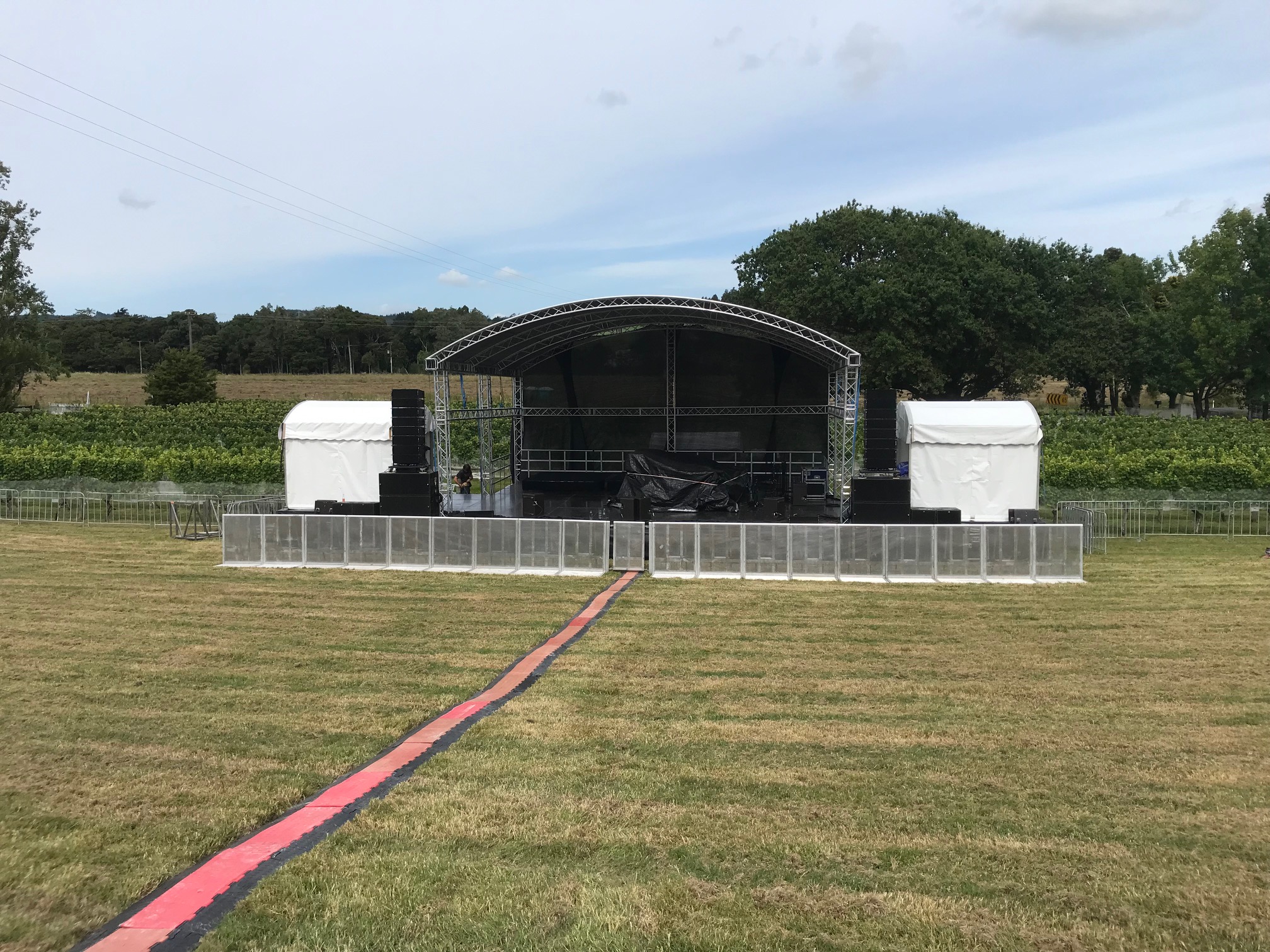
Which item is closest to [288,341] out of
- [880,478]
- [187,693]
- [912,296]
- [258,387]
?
[258,387]

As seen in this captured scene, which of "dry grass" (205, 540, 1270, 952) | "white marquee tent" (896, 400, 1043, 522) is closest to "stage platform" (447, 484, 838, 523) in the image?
"white marquee tent" (896, 400, 1043, 522)

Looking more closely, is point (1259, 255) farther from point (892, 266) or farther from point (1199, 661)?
point (1199, 661)

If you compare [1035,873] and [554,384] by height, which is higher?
[554,384]

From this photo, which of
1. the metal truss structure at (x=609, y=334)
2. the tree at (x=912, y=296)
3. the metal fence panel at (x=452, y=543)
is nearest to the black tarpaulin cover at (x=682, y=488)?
the metal truss structure at (x=609, y=334)

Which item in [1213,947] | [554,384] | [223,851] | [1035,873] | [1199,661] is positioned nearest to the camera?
[1213,947]

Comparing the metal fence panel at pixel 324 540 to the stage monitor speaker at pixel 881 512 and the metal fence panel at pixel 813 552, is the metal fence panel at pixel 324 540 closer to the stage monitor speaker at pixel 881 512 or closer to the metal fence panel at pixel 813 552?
the metal fence panel at pixel 813 552

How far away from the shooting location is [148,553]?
1978cm

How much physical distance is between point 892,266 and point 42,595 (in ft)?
139

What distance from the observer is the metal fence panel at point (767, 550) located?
17.2 metres

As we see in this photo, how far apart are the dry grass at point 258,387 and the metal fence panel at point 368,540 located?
5103 cm

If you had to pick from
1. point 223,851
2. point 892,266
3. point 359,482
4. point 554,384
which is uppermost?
point 892,266

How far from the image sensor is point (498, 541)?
17797 mm

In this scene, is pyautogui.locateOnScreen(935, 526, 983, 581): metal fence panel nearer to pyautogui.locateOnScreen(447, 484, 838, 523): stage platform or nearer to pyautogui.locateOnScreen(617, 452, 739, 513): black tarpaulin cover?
pyautogui.locateOnScreen(447, 484, 838, 523): stage platform

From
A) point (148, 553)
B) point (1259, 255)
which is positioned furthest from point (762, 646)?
point (1259, 255)
